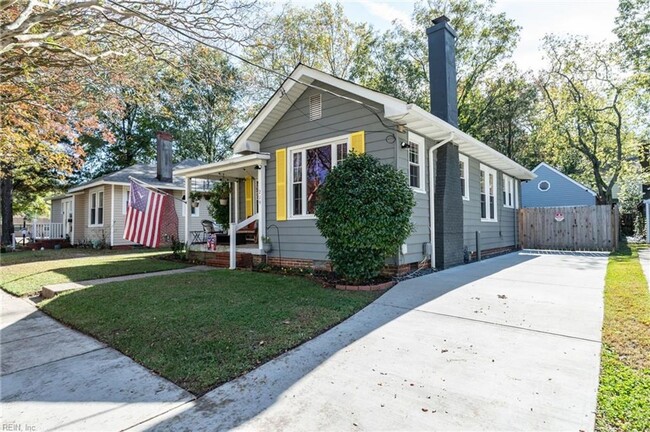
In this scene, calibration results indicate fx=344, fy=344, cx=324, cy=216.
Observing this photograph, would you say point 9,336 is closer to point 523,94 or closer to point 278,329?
point 278,329

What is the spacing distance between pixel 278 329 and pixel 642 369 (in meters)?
3.46

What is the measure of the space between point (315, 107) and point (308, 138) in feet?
2.46

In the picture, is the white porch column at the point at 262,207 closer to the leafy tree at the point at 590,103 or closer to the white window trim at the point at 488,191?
the white window trim at the point at 488,191

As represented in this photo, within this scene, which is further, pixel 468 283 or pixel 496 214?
pixel 496 214

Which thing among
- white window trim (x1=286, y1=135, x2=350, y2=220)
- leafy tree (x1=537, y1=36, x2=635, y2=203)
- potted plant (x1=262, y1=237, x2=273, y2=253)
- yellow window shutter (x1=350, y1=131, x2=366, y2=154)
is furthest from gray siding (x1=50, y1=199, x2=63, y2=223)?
leafy tree (x1=537, y1=36, x2=635, y2=203)

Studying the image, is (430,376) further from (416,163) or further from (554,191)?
(554,191)

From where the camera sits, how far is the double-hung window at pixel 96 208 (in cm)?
1703

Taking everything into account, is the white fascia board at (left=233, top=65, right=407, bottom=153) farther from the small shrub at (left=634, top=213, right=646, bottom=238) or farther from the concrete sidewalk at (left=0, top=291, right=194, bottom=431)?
the small shrub at (left=634, top=213, right=646, bottom=238)

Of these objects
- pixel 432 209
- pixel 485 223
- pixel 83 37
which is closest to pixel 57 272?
pixel 83 37

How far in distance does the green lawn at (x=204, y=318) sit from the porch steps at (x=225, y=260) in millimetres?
2245

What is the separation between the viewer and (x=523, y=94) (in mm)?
22484

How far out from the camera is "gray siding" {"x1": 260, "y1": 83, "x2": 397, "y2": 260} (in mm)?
7273

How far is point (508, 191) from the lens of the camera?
46.1 feet

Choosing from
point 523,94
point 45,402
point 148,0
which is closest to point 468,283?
point 45,402
